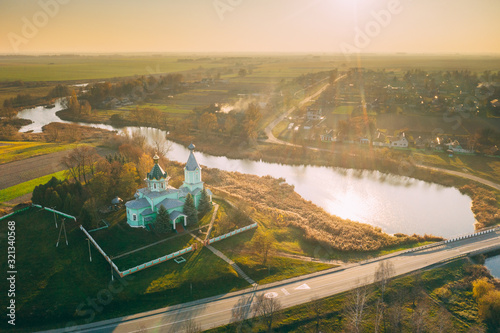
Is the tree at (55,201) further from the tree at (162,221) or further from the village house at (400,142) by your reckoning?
the village house at (400,142)

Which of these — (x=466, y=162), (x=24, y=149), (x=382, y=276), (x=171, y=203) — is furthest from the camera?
(x=466, y=162)

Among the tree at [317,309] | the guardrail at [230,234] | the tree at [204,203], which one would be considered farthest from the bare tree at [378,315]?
the tree at [204,203]

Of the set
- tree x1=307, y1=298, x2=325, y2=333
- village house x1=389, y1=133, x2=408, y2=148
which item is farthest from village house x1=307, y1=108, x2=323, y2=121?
tree x1=307, y1=298, x2=325, y2=333

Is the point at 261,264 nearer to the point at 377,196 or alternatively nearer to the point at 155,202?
the point at 155,202

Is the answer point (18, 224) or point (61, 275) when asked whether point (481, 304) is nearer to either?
point (61, 275)

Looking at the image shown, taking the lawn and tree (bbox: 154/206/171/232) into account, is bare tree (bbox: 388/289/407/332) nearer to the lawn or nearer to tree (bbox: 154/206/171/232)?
the lawn

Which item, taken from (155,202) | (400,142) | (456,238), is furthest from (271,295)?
(400,142)

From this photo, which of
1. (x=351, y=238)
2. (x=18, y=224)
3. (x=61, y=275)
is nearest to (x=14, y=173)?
(x=18, y=224)
